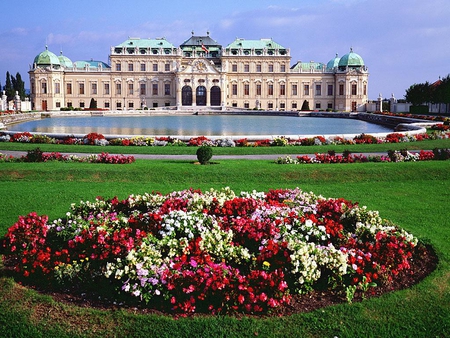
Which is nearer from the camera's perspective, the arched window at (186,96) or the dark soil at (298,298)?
the dark soil at (298,298)

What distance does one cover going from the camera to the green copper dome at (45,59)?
91938mm

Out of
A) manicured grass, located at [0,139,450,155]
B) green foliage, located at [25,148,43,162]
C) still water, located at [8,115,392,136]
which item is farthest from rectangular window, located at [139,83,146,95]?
green foliage, located at [25,148,43,162]

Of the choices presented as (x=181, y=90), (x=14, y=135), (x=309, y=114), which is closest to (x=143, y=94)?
(x=181, y=90)

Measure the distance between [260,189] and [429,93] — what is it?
67028 millimetres

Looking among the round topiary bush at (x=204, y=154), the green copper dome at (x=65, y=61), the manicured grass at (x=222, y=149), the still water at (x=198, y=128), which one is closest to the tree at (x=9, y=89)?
the green copper dome at (x=65, y=61)

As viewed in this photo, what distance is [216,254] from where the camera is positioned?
317 inches

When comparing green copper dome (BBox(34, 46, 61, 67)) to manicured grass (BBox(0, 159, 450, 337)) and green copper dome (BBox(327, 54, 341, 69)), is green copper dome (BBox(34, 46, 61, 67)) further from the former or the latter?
manicured grass (BBox(0, 159, 450, 337))

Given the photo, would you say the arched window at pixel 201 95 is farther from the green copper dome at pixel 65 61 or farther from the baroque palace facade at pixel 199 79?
the green copper dome at pixel 65 61

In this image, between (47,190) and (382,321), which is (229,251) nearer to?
(382,321)

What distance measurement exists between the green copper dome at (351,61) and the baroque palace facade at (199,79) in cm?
11

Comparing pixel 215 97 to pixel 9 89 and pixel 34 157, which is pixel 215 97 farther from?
pixel 34 157

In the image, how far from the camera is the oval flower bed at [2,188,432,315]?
23.2 feet

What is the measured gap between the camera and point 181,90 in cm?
9300

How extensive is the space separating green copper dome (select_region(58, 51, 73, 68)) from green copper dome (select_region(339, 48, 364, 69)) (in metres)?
52.6
